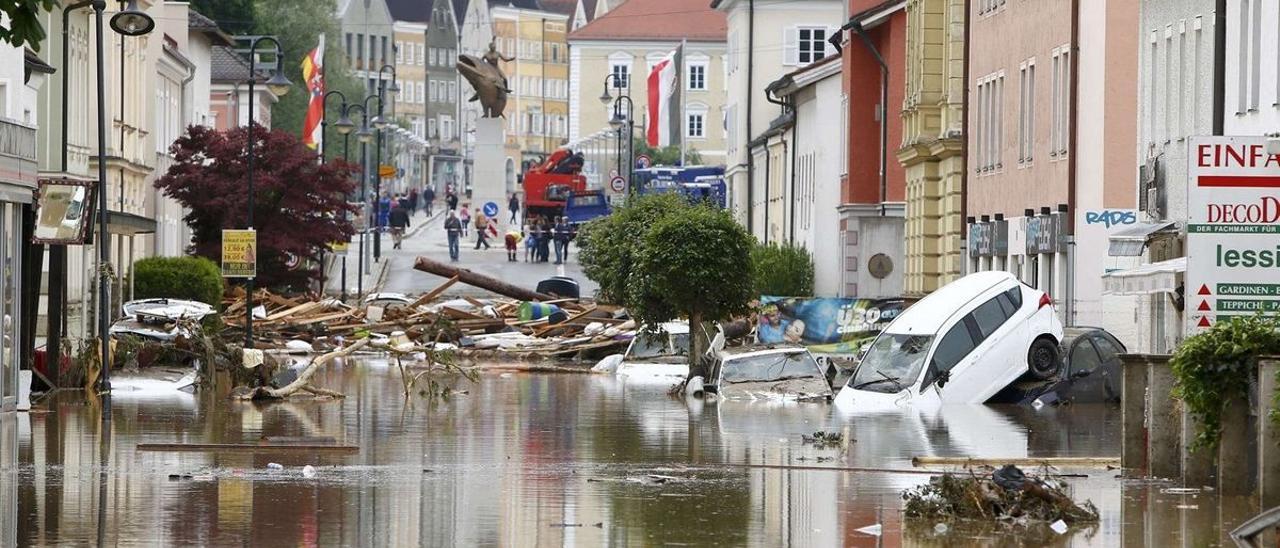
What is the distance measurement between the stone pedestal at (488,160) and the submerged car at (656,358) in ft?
143

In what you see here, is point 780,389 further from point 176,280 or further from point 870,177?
point 870,177

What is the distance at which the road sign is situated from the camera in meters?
45.2

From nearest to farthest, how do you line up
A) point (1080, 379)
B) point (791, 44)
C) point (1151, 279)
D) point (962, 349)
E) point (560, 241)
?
point (1151, 279) < point (962, 349) < point (1080, 379) < point (560, 241) < point (791, 44)

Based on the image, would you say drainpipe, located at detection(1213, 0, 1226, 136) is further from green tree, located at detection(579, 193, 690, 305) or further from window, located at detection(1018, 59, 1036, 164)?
window, located at detection(1018, 59, 1036, 164)

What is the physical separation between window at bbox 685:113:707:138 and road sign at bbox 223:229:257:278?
391 ft

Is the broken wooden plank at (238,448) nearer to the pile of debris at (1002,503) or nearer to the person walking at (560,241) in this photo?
the pile of debris at (1002,503)

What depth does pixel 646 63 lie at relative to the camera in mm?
173250

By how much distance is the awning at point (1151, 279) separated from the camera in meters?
27.5

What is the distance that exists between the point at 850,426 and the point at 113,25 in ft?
32.1

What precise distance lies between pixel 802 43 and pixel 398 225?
18.6 m

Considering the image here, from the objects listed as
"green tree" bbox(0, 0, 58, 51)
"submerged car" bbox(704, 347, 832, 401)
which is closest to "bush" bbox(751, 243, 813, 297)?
"submerged car" bbox(704, 347, 832, 401)

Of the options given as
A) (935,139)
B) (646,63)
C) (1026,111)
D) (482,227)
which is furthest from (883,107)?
(646,63)

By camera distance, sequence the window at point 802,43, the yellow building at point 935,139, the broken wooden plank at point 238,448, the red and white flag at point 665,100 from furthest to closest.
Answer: the window at point 802,43 → the red and white flag at point 665,100 → the yellow building at point 935,139 → the broken wooden plank at point 238,448

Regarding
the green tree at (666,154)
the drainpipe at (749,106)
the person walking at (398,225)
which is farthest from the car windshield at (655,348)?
the green tree at (666,154)
